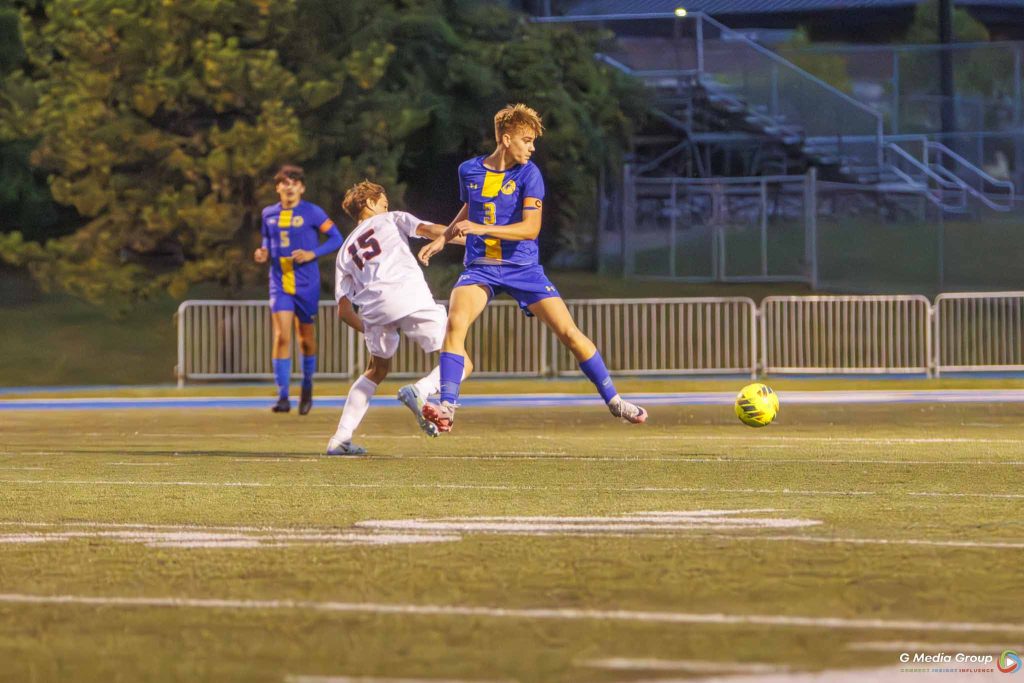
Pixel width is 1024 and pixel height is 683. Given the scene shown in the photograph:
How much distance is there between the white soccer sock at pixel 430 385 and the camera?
40.7ft

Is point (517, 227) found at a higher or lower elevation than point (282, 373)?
higher

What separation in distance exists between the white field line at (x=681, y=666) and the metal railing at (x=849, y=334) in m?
21.6

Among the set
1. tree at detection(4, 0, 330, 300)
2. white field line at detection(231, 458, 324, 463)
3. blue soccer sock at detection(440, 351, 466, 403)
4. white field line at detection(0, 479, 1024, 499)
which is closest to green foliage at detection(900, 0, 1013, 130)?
tree at detection(4, 0, 330, 300)

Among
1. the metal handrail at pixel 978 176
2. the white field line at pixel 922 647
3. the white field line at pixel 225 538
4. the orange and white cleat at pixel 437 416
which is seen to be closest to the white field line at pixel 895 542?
the white field line at pixel 225 538

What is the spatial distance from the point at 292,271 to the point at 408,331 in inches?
225

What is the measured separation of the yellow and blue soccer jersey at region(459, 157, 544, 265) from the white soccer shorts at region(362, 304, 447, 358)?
0.87m

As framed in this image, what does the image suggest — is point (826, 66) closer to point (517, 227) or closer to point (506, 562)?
point (517, 227)

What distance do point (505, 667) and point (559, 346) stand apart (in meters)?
21.7

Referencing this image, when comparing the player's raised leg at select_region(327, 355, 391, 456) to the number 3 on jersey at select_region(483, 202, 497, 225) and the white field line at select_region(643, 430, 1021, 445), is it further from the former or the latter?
the white field line at select_region(643, 430, 1021, 445)

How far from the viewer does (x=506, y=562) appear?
6.82 metres

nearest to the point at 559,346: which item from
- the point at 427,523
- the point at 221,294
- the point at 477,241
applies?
the point at 221,294

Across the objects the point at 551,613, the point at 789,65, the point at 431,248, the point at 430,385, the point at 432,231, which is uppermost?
the point at 789,65

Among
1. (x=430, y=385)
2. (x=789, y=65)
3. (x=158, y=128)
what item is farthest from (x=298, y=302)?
(x=789, y=65)

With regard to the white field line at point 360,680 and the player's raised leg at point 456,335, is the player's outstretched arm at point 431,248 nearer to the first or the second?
the player's raised leg at point 456,335
